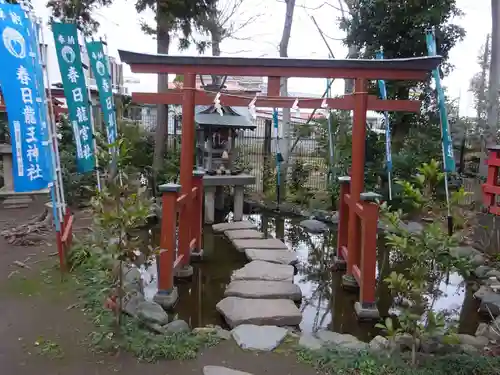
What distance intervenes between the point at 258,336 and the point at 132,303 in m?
1.30

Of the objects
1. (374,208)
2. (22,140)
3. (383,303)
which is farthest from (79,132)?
(383,303)

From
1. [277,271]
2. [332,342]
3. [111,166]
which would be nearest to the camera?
[111,166]

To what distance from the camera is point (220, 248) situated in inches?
294

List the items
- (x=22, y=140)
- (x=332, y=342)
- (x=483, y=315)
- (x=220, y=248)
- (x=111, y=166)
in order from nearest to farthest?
(x=111, y=166) → (x=332, y=342) → (x=22, y=140) → (x=483, y=315) → (x=220, y=248)

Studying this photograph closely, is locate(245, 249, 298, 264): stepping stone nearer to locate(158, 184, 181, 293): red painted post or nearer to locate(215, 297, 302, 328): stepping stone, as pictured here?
locate(215, 297, 302, 328): stepping stone

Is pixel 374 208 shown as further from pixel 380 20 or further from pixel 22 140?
pixel 380 20

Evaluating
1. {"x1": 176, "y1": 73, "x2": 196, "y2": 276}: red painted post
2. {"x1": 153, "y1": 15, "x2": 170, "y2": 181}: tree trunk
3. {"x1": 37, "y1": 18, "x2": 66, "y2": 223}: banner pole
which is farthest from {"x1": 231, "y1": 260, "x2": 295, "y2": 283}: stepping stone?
{"x1": 153, "y1": 15, "x2": 170, "y2": 181}: tree trunk

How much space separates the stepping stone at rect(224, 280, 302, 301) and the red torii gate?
72cm

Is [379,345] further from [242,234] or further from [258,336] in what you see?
[242,234]

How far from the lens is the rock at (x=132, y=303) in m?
4.01

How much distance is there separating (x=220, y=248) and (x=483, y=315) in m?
4.04

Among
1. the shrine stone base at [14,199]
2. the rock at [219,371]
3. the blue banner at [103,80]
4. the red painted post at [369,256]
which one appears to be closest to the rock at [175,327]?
the rock at [219,371]

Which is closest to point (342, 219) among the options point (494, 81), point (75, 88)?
Result: point (75, 88)

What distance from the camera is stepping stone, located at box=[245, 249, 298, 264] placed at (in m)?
6.55
